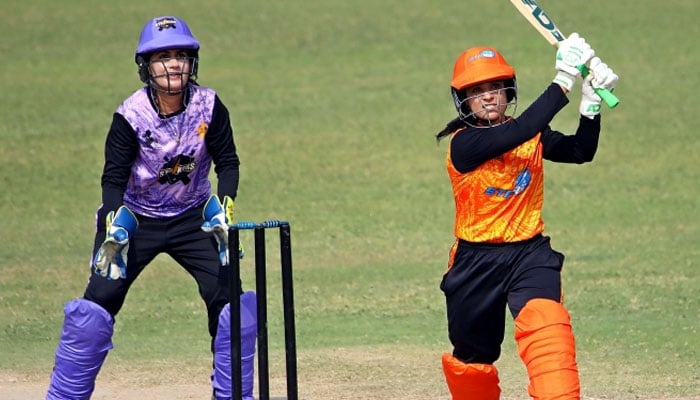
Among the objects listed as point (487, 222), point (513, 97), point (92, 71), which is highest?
point (92, 71)

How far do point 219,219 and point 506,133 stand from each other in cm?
135

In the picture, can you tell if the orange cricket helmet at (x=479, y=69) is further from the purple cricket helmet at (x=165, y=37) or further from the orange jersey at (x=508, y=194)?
the purple cricket helmet at (x=165, y=37)

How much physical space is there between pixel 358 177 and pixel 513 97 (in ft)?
23.1

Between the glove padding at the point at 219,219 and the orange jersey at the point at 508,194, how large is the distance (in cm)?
106

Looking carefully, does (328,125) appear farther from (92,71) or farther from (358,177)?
(92,71)

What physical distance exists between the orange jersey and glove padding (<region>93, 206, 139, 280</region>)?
150cm

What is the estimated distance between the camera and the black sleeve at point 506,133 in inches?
246

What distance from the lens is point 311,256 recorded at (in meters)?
11.2

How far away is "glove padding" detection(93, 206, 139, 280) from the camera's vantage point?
669cm

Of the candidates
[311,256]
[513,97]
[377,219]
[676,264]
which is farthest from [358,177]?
[513,97]

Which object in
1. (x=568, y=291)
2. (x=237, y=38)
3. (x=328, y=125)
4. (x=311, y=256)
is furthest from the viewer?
(x=237, y=38)

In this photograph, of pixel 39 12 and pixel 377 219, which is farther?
pixel 39 12

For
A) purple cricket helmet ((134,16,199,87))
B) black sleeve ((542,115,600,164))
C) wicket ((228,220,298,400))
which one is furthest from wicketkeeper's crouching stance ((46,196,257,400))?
black sleeve ((542,115,600,164))

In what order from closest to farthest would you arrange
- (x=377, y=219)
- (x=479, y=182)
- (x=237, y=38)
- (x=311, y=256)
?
(x=479, y=182), (x=311, y=256), (x=377, y=219), (x=237, y=38)
